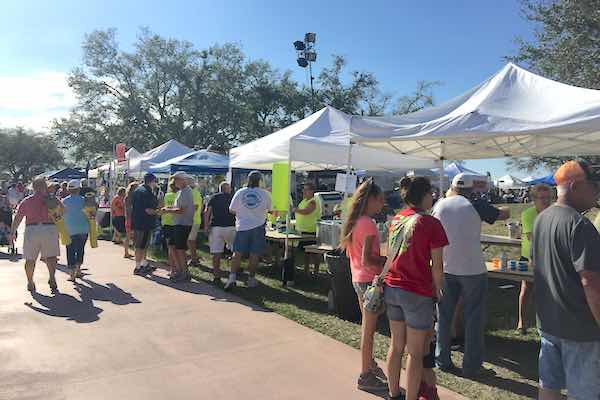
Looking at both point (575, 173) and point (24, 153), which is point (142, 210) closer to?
point (575, 173)

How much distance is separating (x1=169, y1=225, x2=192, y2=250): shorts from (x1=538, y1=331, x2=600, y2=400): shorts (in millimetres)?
6369

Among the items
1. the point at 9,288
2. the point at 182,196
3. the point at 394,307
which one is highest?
the point at 182,196

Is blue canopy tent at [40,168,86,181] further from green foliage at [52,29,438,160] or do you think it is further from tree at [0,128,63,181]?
tree at [0,128,63,181]

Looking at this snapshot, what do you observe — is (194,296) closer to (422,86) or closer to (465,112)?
(465,112)

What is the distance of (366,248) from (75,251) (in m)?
6.21

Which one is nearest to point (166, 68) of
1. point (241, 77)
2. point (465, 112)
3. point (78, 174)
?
point (241, 77)

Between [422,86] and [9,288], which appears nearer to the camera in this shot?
[9,288]

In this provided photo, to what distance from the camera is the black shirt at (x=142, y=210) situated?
8.59m

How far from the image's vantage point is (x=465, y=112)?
5.47 meters

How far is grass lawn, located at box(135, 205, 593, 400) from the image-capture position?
404 centimetres

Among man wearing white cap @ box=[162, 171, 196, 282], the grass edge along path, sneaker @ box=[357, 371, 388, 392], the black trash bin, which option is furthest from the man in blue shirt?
sneaker @ box=[357, 371, 388, 392]

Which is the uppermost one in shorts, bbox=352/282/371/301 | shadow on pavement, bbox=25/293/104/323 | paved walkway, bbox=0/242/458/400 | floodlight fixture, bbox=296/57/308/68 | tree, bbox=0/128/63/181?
floodlight fixture, bbox=296/57/308/68

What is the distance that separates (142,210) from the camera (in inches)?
340

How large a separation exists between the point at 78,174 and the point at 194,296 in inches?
1054
